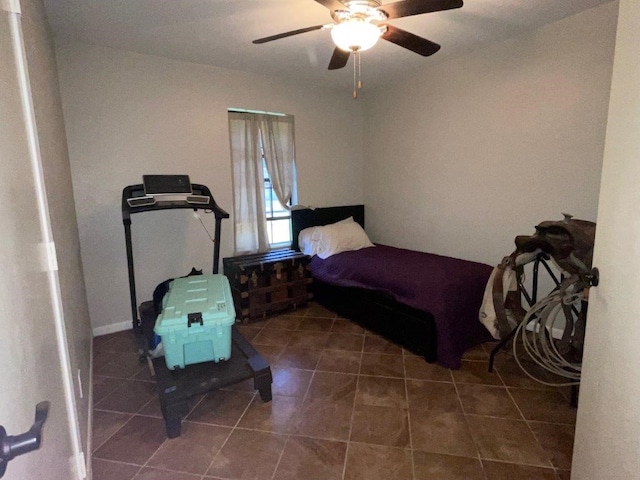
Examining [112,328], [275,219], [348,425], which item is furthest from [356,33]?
[112,328]

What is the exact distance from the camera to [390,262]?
3.29m

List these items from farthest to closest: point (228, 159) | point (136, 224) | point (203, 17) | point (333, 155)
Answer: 1. point (333, 155)
2. point (228, 159)
3. point (136, 224)
4. point (203, 17)

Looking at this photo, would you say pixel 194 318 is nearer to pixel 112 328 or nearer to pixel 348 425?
pixel 348 425

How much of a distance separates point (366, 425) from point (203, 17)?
296 cm

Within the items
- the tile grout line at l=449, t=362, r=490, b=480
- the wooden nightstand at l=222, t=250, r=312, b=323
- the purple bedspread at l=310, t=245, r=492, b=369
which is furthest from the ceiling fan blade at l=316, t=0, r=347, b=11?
the tile grout line at l=449, t=362, r=490, b=480

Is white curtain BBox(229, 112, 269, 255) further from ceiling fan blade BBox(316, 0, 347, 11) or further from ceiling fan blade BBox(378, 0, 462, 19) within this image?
ceiling fan blade BBox(378, 0, 462, 19)

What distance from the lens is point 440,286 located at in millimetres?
2619

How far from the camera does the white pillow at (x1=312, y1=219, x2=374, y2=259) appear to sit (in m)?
3.80

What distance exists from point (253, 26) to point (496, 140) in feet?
7.65

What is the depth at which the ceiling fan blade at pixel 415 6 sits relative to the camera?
170cm

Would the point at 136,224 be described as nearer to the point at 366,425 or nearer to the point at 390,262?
the point at 390,262

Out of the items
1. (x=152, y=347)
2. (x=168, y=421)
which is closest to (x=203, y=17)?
(x=152, y=347)

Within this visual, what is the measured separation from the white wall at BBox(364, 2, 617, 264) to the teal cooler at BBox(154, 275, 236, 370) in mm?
2551

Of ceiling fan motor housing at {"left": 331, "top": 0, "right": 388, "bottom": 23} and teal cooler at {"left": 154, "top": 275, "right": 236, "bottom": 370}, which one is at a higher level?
ceiling fan motor housing at {"left": 331, "top": 0, "right": 388, "bottom": 23}
